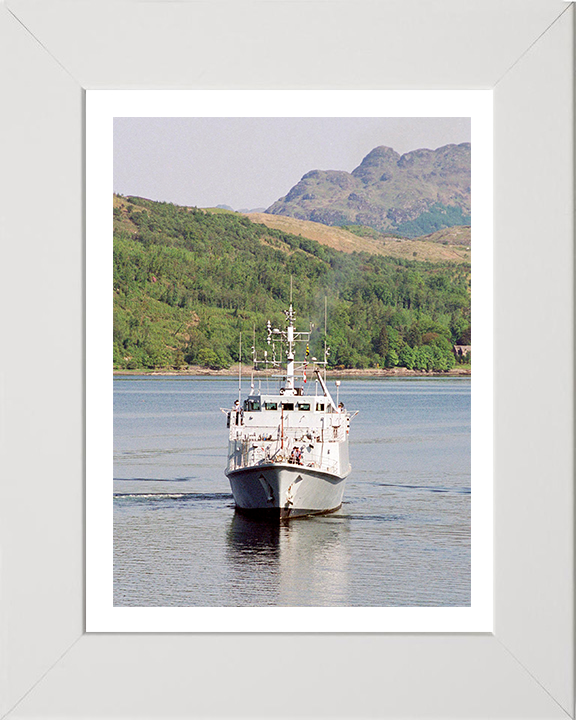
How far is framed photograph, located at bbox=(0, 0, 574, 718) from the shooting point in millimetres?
3002

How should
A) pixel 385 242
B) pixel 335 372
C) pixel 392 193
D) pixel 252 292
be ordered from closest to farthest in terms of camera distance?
pixel 335 372
pixel 252 292
pixel 385 242
pixel 392 193

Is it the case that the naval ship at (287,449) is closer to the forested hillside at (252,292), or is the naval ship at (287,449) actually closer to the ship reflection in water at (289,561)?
the ship reflection in water at (289,561)

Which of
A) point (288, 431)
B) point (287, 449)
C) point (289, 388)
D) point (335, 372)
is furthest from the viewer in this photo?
point (335, 372)

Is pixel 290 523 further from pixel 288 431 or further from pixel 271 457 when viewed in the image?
pixel 288 431


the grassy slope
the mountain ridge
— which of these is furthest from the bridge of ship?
the grassy slope

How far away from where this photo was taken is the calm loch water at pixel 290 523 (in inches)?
449

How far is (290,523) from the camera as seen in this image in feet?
37.1

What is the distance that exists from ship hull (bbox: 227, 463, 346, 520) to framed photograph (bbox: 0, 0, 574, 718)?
293 inches

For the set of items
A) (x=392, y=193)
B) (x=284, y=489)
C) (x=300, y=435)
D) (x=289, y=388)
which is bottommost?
(x=284, y=489)

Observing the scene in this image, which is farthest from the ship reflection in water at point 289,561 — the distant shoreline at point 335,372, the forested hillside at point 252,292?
the forested hillside at point 252,292
